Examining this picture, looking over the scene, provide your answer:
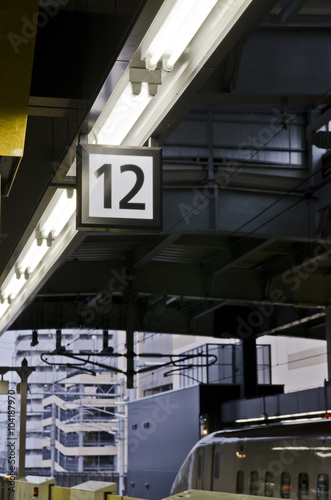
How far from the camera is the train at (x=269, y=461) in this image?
1202 centimetres

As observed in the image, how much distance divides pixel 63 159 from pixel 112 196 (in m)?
1.04

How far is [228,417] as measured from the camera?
1154 inches

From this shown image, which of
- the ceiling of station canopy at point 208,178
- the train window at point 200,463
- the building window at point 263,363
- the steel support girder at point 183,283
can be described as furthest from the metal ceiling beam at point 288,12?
the building window at point 263,363

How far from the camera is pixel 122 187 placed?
193 inches

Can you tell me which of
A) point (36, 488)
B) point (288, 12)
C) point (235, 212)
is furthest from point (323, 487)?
point (288, 12)

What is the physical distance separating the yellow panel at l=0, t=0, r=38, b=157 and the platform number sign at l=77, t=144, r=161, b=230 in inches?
38.3

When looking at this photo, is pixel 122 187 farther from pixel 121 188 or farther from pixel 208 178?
pixel 208 178

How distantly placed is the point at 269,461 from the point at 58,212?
8643 mm

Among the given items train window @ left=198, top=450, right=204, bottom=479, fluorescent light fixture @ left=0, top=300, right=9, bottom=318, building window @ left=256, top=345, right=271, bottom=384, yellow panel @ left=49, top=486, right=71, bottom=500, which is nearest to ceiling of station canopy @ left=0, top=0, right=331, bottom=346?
fluorescent light fixture @ left=0, top=300, right=9, bottom=318

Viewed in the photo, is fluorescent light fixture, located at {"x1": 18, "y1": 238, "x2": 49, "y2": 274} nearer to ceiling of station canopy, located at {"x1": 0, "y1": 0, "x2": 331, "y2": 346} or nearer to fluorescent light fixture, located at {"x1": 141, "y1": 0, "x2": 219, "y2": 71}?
ceiling of station canopy, located at {"x1": 0, "y1": 0, "x2": 331, "y2": 346}

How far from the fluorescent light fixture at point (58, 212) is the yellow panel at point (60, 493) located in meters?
4.07

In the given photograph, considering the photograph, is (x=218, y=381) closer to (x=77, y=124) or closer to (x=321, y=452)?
(x=321, y=452)

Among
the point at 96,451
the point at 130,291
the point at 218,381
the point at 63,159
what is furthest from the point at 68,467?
the point at 63,159

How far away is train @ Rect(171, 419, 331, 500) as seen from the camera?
473 inches
